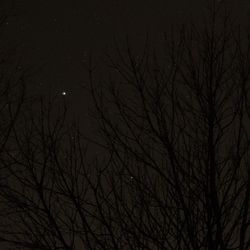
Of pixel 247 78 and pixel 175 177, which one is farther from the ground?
pixel 247 78

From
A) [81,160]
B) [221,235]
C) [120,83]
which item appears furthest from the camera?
[120,83]

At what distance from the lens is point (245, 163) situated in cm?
424

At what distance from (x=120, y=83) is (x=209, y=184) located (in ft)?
4.21

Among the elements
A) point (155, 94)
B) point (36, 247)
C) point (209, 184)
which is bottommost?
point (36, 247)

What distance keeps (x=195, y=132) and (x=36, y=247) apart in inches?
66.8

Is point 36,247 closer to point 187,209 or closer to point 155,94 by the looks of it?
point 187,209

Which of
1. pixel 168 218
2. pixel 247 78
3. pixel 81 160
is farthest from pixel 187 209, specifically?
pixel 247 78

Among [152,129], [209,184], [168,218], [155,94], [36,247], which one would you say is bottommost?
[36,247]

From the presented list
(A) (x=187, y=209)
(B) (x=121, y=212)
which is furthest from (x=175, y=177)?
(B) (x=121, y=212)

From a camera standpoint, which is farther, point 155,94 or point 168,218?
point 155,94

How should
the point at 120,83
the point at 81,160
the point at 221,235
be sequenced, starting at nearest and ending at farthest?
the point at 221,235
the point at 81,160
the point at 120,83

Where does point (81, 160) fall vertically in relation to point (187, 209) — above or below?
above

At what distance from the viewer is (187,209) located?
160 inches

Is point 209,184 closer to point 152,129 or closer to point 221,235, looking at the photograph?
point 221,235
